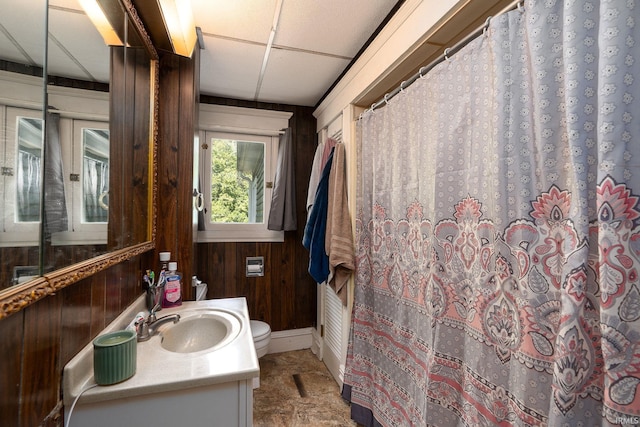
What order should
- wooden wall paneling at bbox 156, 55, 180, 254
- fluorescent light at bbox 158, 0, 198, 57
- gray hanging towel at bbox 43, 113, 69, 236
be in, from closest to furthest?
1. gray hanging towel at bbox 43, 113, 69, 236
2. fluorescent light at bbox 158, 0, 198, 57
3. wooden wall paneling at bbox 156, 55, 180, 254

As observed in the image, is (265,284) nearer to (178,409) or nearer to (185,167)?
(185,167)

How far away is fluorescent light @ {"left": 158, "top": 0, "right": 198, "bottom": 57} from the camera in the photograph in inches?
42.9

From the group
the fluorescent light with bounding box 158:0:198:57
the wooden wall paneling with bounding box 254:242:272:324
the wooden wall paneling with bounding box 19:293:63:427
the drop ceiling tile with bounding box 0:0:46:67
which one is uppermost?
the fluorescent light with bounding box 158:0:198:57

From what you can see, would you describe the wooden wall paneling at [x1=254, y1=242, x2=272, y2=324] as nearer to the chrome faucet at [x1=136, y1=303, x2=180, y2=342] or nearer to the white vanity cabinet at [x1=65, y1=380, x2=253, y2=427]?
the chrome faucet at [x1=136, y1=303, x2=180, y2=342]

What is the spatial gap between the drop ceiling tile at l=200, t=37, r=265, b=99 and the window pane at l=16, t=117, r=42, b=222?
4.16 ft

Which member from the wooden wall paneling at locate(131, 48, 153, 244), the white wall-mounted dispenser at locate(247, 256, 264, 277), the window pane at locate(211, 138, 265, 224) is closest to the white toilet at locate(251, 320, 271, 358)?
the white wall-mounted dispenser at locate(247, 256, 264, 277)

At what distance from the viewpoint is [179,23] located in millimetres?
1151

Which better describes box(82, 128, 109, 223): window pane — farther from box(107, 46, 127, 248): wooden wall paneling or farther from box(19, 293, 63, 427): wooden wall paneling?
box(19, 293, 63, 427): wooden wall paneling

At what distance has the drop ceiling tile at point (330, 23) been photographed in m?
1.26

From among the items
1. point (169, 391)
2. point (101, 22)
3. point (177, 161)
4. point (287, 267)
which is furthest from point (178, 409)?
point (287, 267)

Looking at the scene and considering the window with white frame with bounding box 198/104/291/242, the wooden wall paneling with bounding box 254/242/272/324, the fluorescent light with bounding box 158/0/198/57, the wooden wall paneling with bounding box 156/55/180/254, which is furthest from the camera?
the wooden wall paneling with bounding box 254/242/272/324

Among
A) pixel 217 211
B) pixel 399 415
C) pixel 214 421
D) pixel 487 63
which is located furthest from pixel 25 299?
pixel 217 211

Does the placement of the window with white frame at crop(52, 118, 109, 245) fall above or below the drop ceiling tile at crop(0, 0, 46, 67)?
below

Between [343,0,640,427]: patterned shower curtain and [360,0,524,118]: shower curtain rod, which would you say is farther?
[360,0,524,118]: shower curtain rod
